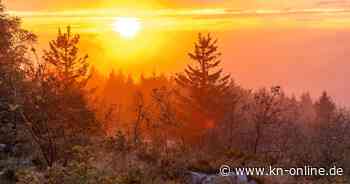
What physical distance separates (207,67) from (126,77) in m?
76.6

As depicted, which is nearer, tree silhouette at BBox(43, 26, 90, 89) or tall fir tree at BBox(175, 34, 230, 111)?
tree silhouette at BBox(43, 26, 90, 89)

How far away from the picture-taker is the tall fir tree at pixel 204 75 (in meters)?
47.0

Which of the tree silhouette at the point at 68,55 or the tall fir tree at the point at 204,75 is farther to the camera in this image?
the tall fir tree at the point at 204,75

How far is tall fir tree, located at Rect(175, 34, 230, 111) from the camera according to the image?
47.0 metres

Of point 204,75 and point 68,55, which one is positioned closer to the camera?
point 68,55

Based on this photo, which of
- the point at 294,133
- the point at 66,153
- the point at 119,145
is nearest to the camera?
the point at 66,153

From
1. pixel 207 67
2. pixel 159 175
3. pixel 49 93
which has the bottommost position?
pixel 159 175

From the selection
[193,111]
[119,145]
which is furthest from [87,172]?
[193,111]

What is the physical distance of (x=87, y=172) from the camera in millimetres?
10328

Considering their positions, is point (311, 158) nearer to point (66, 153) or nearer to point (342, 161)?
point (342, 161)

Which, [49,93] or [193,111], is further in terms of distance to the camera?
[193,111]

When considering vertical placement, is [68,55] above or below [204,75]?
above

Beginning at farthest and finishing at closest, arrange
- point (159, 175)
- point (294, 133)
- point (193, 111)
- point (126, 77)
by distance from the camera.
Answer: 1. point (126, 77)
2. point (193, 111)
3. point (294, 133)
4. point (159, 175)

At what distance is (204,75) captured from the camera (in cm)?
4738
